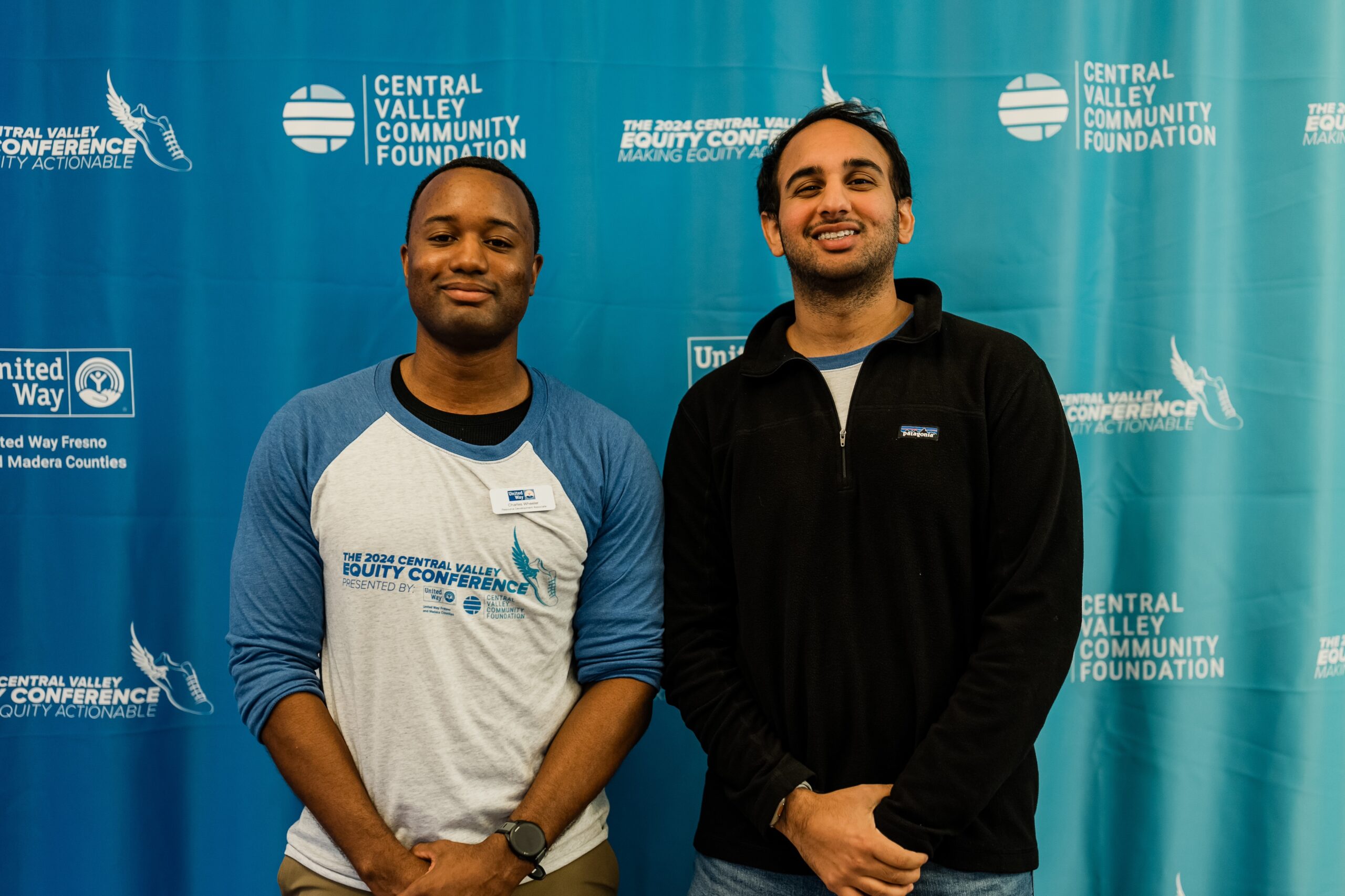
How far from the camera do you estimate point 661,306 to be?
1.86m

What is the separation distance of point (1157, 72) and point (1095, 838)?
1610 millimetres

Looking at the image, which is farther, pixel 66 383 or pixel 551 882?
pixel 66 383

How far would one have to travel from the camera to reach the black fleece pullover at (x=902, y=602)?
1.20 meters

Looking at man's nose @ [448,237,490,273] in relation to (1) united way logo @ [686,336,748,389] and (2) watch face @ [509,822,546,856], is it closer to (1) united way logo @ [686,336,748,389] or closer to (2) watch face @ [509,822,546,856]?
(1) united way logo @ [686,336,748,389]

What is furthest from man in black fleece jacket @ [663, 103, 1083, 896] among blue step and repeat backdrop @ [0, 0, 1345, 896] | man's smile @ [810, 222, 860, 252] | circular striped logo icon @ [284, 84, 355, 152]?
circular striped logo icon @ [284, 84, 355, 152]

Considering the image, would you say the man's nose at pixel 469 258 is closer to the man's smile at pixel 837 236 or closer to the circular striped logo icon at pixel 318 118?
the man's smile at pixel 837 236

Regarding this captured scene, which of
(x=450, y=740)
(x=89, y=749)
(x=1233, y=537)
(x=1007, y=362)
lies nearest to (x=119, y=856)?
(x=89, y=749)

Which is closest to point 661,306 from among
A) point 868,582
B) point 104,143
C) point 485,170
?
point 485,170

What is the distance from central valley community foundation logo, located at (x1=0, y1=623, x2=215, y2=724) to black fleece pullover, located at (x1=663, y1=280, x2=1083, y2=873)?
1.15 meters

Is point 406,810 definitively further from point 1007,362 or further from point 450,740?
point 1007,362

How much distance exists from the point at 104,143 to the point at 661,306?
48.8 inches

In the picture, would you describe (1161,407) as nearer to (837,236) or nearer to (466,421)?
(837,236)

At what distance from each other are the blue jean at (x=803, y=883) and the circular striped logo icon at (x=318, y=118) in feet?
5.24

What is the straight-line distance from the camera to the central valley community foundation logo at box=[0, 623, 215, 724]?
1880mm
